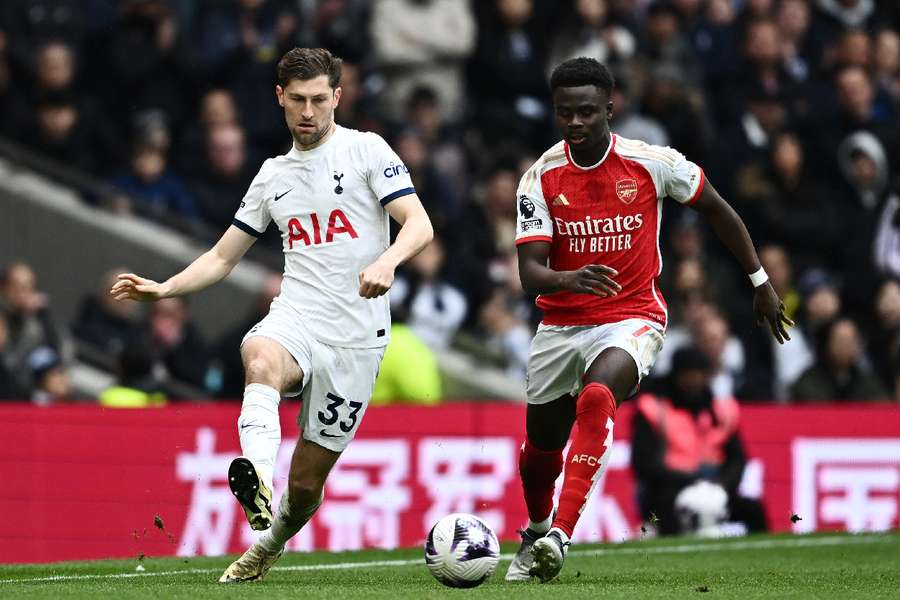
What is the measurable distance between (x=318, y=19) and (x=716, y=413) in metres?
5.70

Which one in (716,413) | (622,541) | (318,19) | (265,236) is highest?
(318,19)

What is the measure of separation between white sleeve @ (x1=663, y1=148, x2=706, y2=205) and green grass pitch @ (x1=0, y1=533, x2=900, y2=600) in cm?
188

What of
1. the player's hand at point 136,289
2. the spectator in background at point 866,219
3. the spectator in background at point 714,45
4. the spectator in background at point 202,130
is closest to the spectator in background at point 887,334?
the spectator in background at point 866,219

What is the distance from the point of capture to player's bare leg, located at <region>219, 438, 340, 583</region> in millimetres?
8586

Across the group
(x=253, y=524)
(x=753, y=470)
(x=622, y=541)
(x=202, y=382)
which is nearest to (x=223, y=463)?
(x=202, y=382)

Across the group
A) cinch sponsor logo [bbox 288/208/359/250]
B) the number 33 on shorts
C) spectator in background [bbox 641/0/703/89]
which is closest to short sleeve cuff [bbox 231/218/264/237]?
cinch sponsor logo [bbox 288/208/359/250]

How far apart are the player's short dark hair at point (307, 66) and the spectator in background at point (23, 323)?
6.17 metres

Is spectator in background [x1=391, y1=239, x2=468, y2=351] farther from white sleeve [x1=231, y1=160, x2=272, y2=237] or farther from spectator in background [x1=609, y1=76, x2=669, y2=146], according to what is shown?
white sleeve [x1=231, y1=160, x2=272, y2=237]

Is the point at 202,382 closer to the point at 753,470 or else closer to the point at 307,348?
the point at 753,470

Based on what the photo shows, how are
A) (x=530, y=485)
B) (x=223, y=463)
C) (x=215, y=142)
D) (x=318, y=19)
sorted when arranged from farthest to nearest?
(x=318, y=19), (x=215, y=142), (x=223, y=463), (x=530, y=485)

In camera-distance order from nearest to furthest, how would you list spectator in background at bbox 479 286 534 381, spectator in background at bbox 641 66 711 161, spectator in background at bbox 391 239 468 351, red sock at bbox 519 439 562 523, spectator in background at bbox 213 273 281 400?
red sock at bbox 519 439 562 523, spectator in background at bbox 213 273 281 400, spectator in background at bbox 391 239 468 351, spectator in background at bbox 479 286 534 381, spectator in background at bbox 641 66 711 161

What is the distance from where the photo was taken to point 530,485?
362 inches

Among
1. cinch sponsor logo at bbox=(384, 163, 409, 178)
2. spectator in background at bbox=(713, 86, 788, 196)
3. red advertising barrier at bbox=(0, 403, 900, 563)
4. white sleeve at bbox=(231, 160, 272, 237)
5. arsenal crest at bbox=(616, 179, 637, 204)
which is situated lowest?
red advertising barrier at bbox=(0, 403, 900, 563)

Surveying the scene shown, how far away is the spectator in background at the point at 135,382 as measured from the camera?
13.6 meters
